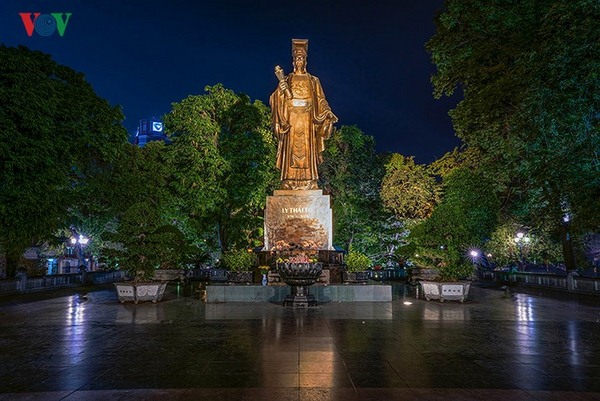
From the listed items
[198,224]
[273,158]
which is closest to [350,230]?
[273,158]

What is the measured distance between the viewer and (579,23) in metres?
14.2

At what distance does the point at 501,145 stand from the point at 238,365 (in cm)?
2055

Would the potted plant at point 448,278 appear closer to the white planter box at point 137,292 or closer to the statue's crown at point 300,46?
the white planter box at point 137,292

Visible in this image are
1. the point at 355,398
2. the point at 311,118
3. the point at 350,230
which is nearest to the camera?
the point at 355,398

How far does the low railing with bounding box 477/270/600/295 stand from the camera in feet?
65.1

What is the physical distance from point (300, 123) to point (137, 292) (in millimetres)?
9503

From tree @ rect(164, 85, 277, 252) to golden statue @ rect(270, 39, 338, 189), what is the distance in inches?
365

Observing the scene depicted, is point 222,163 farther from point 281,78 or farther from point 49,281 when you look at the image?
point 49,281

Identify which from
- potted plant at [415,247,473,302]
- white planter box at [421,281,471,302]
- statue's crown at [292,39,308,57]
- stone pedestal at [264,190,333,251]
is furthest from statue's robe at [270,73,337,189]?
white planter box at [421,281,471,302]

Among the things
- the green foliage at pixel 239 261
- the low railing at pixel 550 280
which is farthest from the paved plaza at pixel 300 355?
the low railing at pixel 550 280

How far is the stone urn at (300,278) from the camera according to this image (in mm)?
A: 12883

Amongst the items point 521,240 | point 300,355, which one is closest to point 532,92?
point 300,355

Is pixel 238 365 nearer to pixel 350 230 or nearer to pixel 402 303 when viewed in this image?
pixel 402 303

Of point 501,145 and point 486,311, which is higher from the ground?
point 501,145
